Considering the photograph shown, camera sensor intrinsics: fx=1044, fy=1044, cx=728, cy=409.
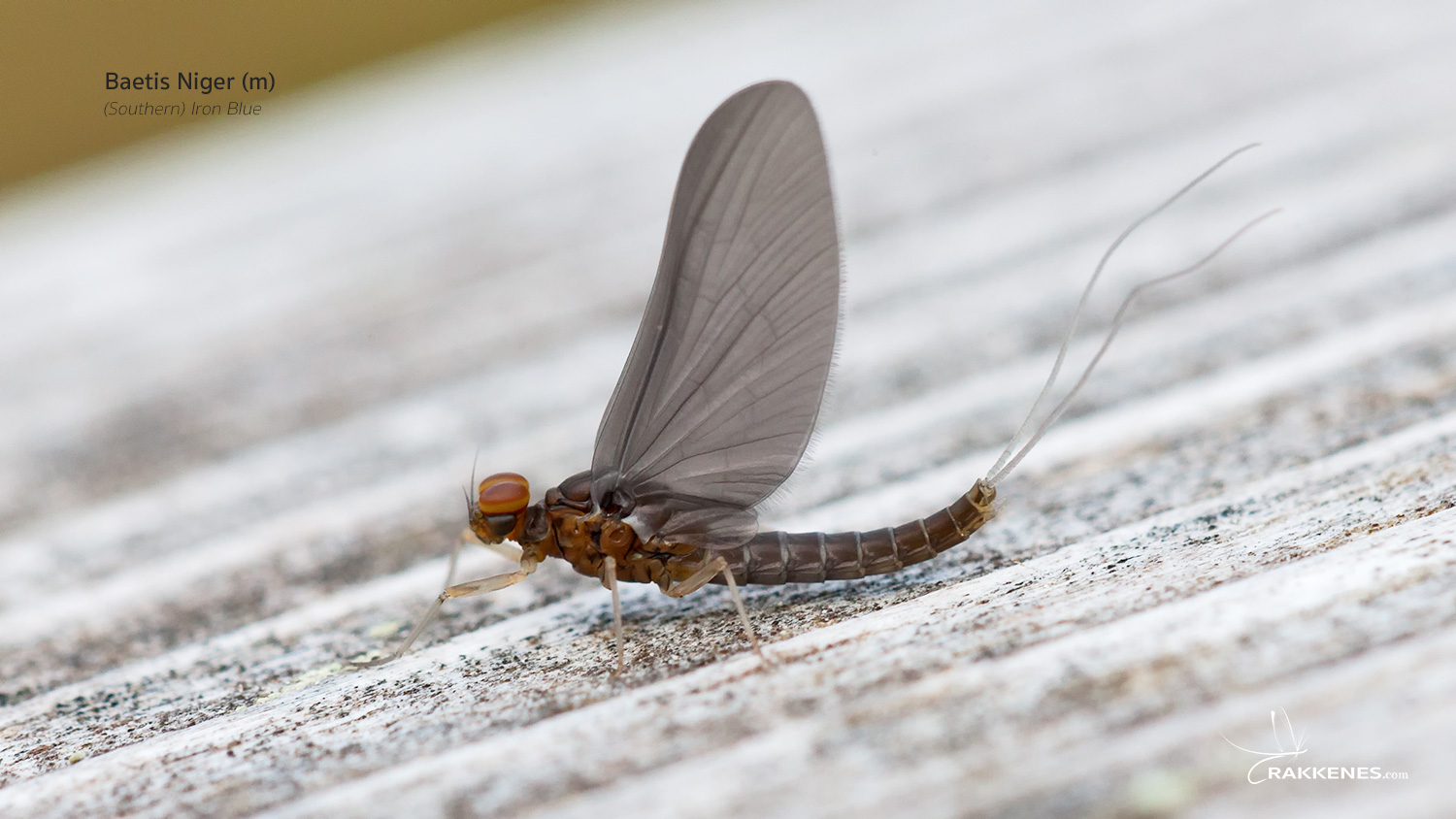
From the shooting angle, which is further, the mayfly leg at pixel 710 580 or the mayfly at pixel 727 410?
the mayfly at pixel 727 410

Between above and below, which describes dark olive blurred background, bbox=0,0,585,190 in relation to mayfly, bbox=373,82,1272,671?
above

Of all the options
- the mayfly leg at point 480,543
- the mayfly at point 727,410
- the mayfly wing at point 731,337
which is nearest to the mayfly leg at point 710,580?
the mayfly at point 727,410

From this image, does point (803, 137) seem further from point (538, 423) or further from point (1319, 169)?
point (1319, 169)

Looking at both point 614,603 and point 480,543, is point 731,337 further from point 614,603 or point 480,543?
point 480,543

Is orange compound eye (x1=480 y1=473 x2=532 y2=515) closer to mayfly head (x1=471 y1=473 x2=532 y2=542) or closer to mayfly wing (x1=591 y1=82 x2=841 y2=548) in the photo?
mayfly head (x1=471 y1=473 x2=532 y2=542)
